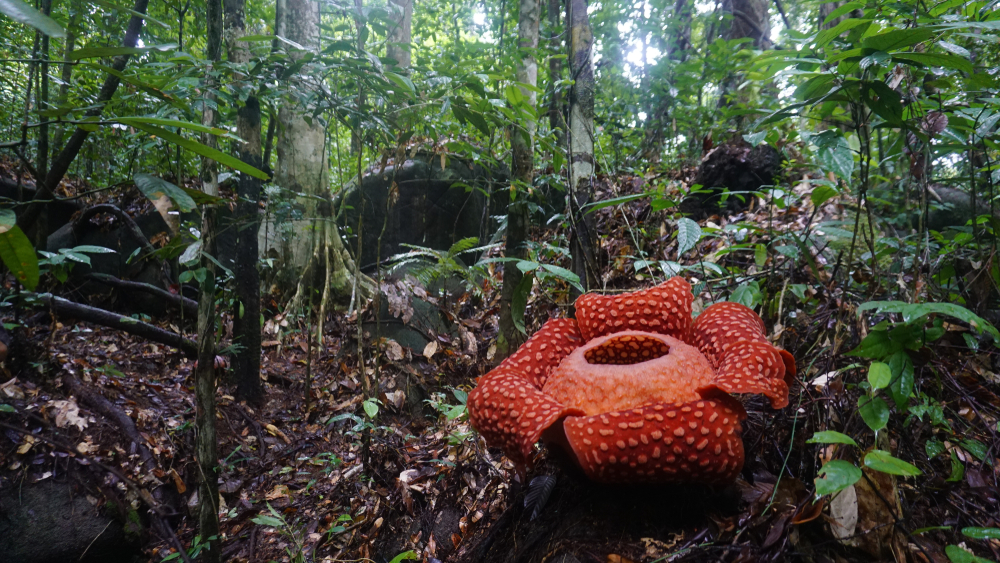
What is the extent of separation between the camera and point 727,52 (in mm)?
5727

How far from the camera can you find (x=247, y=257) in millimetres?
4336

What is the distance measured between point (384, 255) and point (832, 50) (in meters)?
6.52

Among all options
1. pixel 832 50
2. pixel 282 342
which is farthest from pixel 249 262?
pixel 832 50

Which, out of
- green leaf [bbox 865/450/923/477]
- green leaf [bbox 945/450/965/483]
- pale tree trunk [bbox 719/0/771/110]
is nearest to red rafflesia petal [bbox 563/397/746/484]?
green leaf [bbox 865/450/923/477]

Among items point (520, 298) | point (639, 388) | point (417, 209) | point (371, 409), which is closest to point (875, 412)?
point (639, 388)

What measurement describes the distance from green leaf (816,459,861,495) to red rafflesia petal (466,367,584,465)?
60 cm

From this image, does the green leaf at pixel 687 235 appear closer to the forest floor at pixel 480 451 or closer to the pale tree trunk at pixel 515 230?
the forest floor at pixel 480 451

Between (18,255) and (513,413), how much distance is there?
1208 mm

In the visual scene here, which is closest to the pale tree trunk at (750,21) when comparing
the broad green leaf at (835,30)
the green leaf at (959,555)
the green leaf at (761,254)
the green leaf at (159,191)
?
the green leaf at (761,254)

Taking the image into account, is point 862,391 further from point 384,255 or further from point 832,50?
point 384,255

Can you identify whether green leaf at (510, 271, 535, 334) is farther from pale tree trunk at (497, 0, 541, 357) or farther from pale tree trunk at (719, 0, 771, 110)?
pale tree trunk at (719, 0, 771, 110)

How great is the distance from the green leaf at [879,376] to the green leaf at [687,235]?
3.22ft

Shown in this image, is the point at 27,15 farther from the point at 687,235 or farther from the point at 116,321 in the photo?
the point at 116,321

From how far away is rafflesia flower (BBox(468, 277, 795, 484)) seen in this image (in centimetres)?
128
